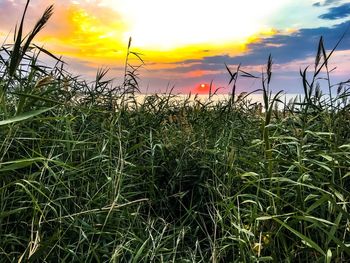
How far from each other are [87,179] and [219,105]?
2.45 metres

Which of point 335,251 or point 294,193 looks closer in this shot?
point 335,251

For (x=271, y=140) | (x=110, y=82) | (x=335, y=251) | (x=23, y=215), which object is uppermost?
(x=110, y=82)

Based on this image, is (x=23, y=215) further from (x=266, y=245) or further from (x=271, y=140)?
(x=271, y=140)

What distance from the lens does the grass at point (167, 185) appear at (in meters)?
2.34

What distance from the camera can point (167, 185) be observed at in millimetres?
3246

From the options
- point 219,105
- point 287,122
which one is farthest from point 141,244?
point 219,105

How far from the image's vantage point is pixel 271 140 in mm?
3061

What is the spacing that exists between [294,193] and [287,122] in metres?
0.92

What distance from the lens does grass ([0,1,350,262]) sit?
234cm

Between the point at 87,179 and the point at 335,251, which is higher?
the point at 87,179

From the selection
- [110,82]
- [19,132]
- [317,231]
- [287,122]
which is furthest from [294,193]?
[110,82]

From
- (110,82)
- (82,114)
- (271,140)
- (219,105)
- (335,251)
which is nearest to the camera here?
(335,251)

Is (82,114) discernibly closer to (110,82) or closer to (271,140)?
(110,82)

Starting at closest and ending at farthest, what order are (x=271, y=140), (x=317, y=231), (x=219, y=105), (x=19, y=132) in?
(x=317, y=231) → (x=19, y=132) → (x=271, y=140) → (x=219, y=105)
